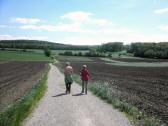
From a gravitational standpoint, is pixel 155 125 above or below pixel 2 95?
above

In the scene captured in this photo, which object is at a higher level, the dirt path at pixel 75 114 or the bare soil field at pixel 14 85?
the dirt path at pixel 75 114

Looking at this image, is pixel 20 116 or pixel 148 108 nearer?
pixel 20 116

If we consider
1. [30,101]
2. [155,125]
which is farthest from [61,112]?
[155,125]

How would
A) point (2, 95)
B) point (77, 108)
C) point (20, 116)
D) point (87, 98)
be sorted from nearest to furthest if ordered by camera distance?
point (20, 116) → point (77, 108) → point (87, 98) → point (2, 95)

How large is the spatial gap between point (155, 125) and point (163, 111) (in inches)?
148

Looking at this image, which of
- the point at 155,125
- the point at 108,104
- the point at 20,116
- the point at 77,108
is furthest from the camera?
the point at 108,104

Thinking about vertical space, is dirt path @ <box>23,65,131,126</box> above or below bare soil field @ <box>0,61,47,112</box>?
above

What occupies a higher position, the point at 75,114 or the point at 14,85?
the point at 75,114

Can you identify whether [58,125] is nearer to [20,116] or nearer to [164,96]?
[20,116]

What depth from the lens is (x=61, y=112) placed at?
14.4 metres

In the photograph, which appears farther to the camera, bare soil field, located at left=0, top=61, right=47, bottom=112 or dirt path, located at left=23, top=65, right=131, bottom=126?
bare soil field, located at left=0, top=61, right=47, bottom=112

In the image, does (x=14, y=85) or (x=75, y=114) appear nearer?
(x=75, y=114)

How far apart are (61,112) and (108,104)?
3.08 metres

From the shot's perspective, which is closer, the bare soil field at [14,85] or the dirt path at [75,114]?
the dirt path at [75,114]
